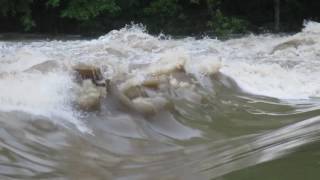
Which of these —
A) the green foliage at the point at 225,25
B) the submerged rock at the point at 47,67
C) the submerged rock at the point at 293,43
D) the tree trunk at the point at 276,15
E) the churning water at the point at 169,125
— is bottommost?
the churning water at the point at 169,125

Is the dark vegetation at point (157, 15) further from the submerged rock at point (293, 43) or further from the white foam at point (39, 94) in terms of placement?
the white foam at point (39, 94)

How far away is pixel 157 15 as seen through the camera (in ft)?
64.4

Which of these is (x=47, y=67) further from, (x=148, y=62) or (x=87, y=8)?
(x=87, y=8)

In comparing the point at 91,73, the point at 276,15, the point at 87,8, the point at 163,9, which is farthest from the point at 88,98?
the point at 276,15

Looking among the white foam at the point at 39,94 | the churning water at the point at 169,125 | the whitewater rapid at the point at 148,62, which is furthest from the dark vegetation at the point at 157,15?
the white foam at the point at 39,94

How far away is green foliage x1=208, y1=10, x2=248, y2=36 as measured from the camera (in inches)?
711

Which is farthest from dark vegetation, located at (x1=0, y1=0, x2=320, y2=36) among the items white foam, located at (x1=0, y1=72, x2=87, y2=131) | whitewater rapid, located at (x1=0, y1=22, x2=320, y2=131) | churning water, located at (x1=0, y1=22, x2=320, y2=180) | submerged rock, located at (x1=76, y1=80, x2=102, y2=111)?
submerged rock, located at (x1=76, y1=80, x2=102, y2=111)

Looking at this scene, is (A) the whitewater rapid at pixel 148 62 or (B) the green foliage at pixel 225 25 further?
(B) the green foliage at pixel 225 25

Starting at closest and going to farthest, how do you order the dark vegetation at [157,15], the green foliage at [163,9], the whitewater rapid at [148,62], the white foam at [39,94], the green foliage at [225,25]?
the white foam at [39,94] < the whitewater rapid at [148,62] < the green foliage at [225,25] < the dark vegetation at [157,15] < the green foliage at [163,9]

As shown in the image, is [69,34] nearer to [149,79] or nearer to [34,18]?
[34,18]

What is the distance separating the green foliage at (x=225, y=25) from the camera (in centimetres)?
1805

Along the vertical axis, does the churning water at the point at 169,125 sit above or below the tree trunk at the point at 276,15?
below

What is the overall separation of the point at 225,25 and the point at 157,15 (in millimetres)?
2519

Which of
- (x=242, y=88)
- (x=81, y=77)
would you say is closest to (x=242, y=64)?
(x=242, y=88)
